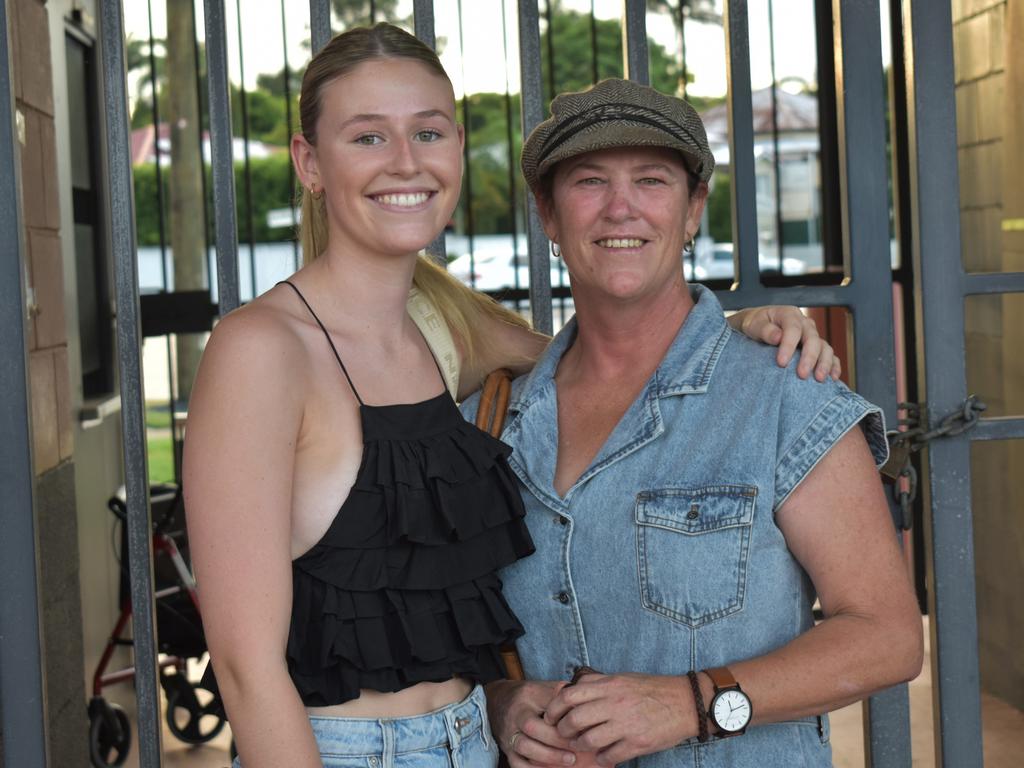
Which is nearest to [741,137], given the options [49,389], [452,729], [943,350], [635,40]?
[635,40]

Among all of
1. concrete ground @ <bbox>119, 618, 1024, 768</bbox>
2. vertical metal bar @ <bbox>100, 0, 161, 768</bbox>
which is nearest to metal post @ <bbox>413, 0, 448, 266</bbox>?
vertical metal bar @ <bbox>100, 0, 161, 768</bbox>

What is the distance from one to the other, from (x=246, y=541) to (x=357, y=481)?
0.17 metres

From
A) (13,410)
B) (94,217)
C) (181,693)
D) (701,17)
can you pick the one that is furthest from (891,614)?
(701,17)

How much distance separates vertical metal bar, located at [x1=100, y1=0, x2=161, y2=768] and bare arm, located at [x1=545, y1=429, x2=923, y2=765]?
0.68 m

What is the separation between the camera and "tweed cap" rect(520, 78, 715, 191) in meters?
1.65

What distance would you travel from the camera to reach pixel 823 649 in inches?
61.0

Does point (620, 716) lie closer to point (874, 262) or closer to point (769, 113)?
point (874, 262)

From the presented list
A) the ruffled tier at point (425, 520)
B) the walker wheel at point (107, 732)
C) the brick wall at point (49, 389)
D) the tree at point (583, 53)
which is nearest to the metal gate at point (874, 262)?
the ruffled tier at point (425, 520)

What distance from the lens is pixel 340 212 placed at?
5.51 feet

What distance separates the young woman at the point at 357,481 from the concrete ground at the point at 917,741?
2229 mm

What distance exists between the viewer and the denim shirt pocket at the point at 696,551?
1.60 meters

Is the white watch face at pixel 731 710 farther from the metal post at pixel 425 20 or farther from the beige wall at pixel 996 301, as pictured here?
the beige wall at pixel 996 301

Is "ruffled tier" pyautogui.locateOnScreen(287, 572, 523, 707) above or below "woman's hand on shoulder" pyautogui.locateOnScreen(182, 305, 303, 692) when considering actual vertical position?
below

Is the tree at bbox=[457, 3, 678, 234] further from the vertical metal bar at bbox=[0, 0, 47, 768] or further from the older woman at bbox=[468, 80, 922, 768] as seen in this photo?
the older woman at bbox=[468, 80, 922, 768]
